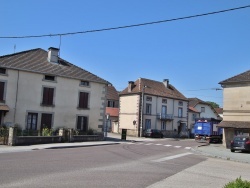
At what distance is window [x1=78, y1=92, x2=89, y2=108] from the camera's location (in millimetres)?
35625

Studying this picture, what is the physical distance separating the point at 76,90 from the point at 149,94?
21.0 m

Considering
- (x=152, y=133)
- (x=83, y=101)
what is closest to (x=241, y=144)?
(x=83, y=101)

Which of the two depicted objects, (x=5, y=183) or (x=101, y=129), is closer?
(x=5, y=183)

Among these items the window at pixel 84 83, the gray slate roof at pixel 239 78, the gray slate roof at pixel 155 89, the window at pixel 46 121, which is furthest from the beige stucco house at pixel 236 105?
the gray slate roof at pixel 155 89

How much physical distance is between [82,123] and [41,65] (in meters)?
7.55

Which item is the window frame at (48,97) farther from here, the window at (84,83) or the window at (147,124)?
the window at (147,124)

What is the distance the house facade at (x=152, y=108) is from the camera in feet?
175

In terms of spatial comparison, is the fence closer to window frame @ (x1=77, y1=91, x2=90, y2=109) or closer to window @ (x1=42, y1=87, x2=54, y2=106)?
window frame @ (x1=77, y1=91, x2=90, y2=109)

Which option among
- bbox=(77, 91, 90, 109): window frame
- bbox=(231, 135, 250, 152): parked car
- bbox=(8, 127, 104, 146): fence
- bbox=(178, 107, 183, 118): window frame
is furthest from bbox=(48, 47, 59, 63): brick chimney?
bbox=(178, 107, 183, 118): window frame

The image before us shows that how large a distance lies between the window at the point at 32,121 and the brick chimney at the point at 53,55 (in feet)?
21.2

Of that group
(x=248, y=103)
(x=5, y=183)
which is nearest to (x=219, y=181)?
(x=5, y=183)

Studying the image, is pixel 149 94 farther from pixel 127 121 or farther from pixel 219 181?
pixel 219 181

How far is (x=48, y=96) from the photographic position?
33.1m

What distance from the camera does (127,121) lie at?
5534cm
